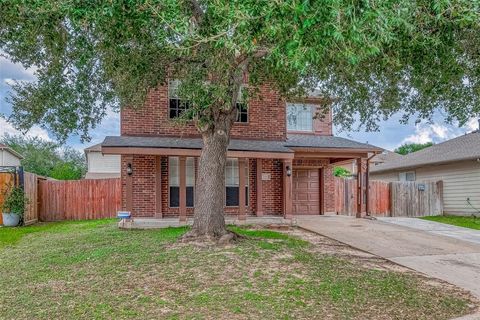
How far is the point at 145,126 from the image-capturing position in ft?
45.5

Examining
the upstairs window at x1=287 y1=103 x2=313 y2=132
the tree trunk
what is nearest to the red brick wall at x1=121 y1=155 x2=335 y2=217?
the upstairs window at x1=287 y1=103 x2=313 y2=132

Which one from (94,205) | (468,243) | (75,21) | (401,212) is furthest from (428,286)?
(94,205)

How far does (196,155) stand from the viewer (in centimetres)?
1259

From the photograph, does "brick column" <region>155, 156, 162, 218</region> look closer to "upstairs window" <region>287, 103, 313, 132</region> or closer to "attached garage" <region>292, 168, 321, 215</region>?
"attached garage" <region>292, 168, 321, 215</region>

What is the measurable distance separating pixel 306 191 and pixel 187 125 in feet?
20.7

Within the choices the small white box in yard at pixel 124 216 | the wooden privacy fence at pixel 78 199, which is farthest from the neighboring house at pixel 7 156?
the small white box in yard at pixel 124 216

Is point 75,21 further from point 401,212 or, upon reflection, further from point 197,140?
point 401,212

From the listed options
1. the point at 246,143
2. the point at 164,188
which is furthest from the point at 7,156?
the point at 246,143

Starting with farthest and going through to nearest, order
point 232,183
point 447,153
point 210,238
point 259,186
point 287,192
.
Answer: point 447,153 → point 232,183 → point 259,186 → point 287,192 → point 210,238

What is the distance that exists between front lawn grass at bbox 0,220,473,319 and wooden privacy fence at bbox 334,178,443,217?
1042cm

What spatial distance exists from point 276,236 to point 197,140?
526cm

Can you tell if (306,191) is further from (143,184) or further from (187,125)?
(143,184)

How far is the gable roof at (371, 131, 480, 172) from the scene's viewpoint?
58.8ft

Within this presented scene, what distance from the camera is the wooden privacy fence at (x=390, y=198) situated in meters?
18.2
